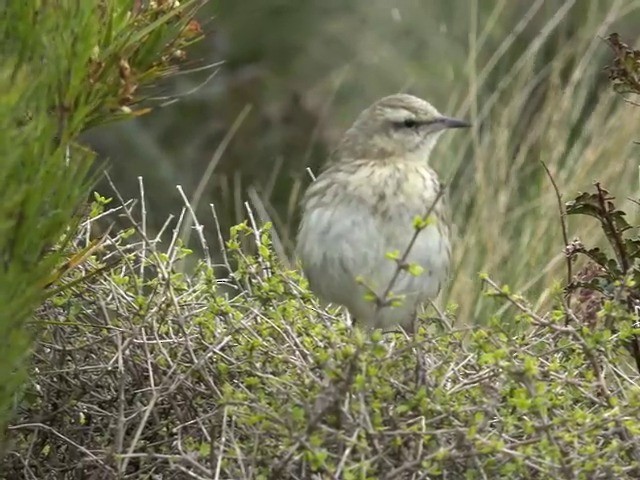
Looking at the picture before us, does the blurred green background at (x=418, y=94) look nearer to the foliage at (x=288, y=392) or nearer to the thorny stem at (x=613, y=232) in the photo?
the thorny stem at (x=613, y=232)

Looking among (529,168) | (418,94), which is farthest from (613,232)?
(418,94)

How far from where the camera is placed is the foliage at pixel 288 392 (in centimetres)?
285

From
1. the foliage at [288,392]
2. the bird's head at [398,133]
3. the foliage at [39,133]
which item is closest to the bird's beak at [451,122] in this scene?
the bird's head at [398,133]

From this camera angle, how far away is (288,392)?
3.05 m

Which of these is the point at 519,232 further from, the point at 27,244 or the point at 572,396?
the point at 27,244

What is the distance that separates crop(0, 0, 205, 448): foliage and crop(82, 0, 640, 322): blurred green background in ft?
10.3

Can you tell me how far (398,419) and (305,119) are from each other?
5593 millimetres

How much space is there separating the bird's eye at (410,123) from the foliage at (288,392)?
3.18 feet

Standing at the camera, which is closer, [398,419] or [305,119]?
[398,419]

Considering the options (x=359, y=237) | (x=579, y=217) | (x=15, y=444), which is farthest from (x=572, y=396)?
(x=579, y=217)

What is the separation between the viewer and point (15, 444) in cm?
350

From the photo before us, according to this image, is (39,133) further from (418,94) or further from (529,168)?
(418,94)

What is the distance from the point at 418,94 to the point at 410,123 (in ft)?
11.9

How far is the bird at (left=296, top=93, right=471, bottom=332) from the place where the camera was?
408cm
